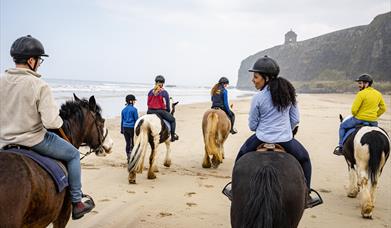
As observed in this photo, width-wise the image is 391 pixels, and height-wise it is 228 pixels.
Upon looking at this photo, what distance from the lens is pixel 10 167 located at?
116 inches

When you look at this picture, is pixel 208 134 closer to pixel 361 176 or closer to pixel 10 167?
pixel 361 176

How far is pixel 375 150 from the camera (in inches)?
239

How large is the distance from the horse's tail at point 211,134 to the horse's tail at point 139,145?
1.98 meters

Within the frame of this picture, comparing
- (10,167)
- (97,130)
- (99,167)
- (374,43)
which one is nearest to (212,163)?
(99,167)

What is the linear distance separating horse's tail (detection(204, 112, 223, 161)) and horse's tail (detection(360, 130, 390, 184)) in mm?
4069

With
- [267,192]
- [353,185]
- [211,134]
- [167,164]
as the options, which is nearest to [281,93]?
[267,192]

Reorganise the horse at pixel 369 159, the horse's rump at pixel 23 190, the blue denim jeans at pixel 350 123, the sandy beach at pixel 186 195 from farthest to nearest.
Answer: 1. the blue denim jeans at pixel 350 123
2. the horse at pixel 369 159
3. the sandy beach at pixel 186 195
4. the horse's rump at pixel 23 190

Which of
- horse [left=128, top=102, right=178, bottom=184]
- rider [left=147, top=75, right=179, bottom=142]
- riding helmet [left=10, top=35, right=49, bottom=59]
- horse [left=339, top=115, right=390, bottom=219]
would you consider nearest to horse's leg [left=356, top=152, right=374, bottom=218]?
horse [left=339, top=115, right=390, bottom=219]

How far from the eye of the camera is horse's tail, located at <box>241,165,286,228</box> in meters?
3.14

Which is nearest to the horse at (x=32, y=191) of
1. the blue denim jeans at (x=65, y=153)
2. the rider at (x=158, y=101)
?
the blue denim jeans at (x=65, y=153)

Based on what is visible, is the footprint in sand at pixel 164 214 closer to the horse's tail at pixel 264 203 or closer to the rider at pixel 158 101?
the horse's tail at pixel 264 203

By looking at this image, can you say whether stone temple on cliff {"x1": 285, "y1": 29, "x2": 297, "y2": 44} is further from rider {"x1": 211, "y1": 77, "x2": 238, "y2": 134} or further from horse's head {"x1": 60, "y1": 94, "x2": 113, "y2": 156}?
horse's head {"x1": 60, "y1": 94, "x2": 113, "y2": 156}

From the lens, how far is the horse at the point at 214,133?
9.35 metres

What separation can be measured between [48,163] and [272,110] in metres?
2.52
